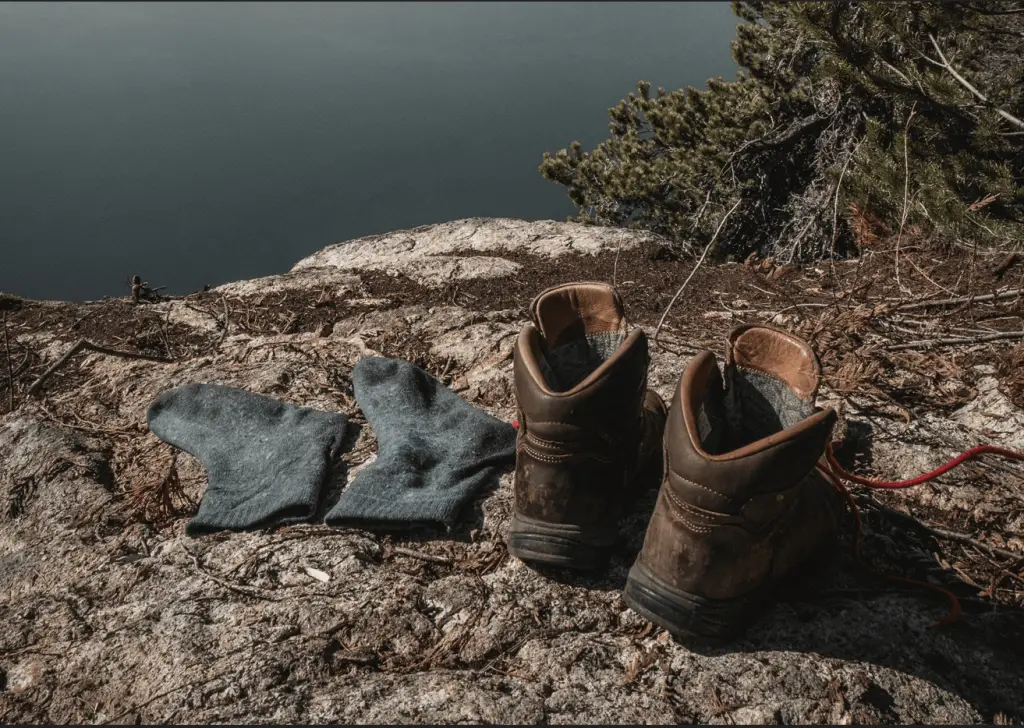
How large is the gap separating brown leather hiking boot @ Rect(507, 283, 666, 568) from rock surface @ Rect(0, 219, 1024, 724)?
0.14m

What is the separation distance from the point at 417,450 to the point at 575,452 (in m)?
0.92

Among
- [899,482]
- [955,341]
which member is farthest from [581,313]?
[955,341]

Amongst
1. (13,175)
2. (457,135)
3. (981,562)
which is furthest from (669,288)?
(457,135)

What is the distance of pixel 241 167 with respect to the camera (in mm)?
124375

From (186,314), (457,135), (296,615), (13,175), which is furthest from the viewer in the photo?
(457,135)

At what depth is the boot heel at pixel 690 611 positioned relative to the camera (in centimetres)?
195

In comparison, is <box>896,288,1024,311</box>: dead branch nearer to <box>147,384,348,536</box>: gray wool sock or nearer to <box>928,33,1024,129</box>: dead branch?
<box>928,33,1024,129</box>: dead branch

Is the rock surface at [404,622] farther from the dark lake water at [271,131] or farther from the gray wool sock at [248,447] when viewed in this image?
the dark lake water at [271,131]

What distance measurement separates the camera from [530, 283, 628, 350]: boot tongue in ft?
8.30

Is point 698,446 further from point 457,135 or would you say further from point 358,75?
point 358,75

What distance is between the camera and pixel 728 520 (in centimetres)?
188

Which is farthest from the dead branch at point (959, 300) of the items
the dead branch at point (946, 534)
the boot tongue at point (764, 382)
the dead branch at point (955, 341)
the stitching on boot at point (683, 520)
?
the stitching on boot at point (683, 520)

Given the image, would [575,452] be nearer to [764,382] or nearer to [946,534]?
[764,382]

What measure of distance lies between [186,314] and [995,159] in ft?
18.5
